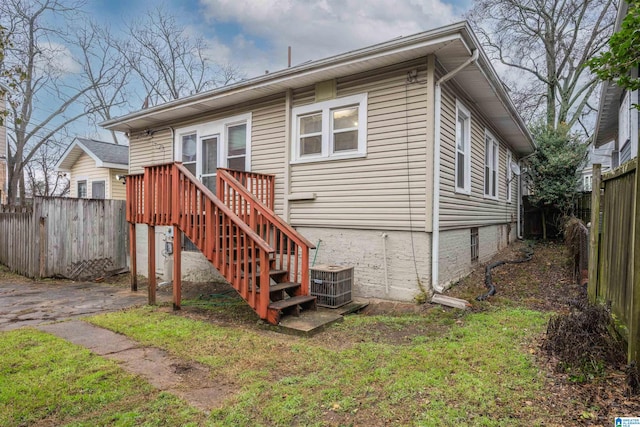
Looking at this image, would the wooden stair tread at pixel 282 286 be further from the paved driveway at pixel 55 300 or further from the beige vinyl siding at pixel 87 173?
the beige vinyl siding at pixel 87 173

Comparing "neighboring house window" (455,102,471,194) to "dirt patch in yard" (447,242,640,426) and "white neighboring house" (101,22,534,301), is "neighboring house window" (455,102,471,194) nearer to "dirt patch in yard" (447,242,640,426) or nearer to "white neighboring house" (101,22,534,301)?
"white neighboring house" (101,22,534,301)

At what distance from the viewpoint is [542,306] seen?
5.28 metres

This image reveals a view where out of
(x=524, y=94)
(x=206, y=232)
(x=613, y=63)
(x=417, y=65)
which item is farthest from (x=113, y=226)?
(x=524, y=94)

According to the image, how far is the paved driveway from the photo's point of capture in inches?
216

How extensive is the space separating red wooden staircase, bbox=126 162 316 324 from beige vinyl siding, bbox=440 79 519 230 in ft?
Answer: 8.43

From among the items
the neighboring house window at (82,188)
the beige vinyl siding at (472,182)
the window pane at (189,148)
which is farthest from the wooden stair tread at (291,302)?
the neighboring house window at (82,188)

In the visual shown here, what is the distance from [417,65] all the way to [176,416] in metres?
5.39

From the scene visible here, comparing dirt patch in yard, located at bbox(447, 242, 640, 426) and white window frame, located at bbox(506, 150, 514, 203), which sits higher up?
white window frame, located at bbox(506, 150, 514, 203)

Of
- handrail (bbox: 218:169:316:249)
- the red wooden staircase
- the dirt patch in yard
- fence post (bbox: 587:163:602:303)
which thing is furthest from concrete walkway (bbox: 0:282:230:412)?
fence post (bbox: 587:163:602:303)

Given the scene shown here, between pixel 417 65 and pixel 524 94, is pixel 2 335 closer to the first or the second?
pixel 417 65

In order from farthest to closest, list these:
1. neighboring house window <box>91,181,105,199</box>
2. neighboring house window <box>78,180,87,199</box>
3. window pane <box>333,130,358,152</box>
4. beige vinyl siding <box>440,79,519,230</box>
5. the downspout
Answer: neighboring house window <box>78,180,87,199</box> → neighboring house window <box>91,181,105,199</box> → window pane <box>333,130,358,152</box> → beige vinyl siding <box>440,79,519,230</box> → the downspout

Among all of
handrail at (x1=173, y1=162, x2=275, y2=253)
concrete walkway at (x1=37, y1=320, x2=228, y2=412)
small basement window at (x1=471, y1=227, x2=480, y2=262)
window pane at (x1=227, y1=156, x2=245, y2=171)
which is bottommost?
concrete walkway at (x1=37, y1=320, x2=228, y2=412)

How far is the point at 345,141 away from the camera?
21.1 feet

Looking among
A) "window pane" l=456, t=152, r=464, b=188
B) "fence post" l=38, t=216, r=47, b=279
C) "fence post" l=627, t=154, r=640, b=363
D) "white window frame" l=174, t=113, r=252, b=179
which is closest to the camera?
"fence post" l=627, t=154, r=640, b=363
